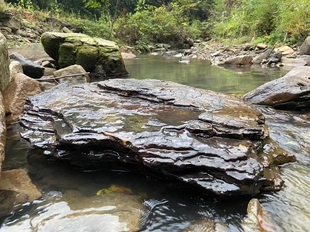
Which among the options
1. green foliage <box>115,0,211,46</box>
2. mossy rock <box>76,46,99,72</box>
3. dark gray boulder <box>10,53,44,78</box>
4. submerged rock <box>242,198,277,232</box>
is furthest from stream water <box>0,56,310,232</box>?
green foliage <box>115,0,211,46</box>

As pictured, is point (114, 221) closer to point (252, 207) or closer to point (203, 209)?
point (203, 209)

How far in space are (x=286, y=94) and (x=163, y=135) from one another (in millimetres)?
3222

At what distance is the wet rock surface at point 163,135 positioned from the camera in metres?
2.25

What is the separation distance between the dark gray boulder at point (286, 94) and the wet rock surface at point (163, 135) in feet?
5.60

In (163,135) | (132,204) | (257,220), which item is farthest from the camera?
(163,135)

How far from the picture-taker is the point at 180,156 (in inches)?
91.5

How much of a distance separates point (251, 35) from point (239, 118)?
14.9 m

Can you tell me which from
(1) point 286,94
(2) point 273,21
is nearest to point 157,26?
(2) point 273,21

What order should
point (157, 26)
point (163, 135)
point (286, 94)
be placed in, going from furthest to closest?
point (157, 26) → point (286, 94) → point (163, 135)

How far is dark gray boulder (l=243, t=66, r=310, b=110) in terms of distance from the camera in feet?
15.9

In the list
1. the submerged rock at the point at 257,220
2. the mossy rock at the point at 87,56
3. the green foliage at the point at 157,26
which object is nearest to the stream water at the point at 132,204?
the submerged rock at the point at 257,220

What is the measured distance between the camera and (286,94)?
16.3 feet

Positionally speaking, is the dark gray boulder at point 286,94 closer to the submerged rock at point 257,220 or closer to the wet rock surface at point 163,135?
the wet rock surface at point 163,135

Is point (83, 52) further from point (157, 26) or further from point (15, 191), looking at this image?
point (157, 26)
